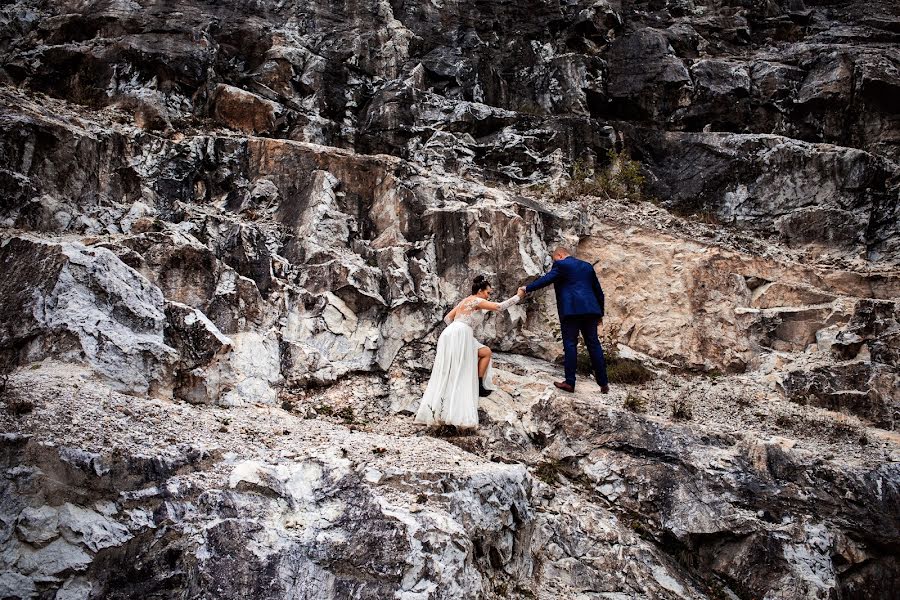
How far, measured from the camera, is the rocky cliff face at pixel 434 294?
597 cm

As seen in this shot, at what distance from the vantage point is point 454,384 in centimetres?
879

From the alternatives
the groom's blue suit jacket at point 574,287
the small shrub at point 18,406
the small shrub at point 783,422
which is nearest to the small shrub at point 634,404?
the groom's blue suit jacket at point 574,287

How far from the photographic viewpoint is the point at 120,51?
14.1 m

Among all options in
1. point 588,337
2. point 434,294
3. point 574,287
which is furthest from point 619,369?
point 434,294

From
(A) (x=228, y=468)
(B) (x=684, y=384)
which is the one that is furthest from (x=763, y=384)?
(A) (x=228, y=468)

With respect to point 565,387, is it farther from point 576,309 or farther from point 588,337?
point 576,309

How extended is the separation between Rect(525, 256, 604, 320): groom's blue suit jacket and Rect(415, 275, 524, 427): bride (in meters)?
1.47

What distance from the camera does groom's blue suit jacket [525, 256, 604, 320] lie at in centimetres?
967

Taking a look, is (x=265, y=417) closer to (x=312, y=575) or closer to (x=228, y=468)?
(x=228, y=468)

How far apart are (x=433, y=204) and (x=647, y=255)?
471cm

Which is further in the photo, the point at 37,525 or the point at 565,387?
the point at 565,387

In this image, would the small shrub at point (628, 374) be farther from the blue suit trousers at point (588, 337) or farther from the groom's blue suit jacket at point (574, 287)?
the groom's blue suit jacket at point (574, 287)

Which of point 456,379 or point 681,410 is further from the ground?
point 456,379

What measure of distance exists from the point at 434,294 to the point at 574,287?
2706 mm
